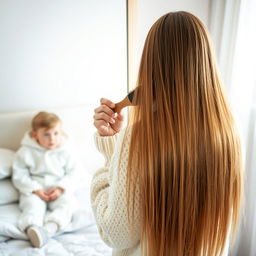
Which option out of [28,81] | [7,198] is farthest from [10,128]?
[7,198]

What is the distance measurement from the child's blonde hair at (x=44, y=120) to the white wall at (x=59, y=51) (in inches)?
7.4

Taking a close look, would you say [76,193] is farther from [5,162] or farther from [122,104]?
[122,104]

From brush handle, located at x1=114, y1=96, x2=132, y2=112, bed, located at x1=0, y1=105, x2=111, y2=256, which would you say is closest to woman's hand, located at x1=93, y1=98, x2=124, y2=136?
brush handle, located at x1=114, y1=96, x2=132, y2=112

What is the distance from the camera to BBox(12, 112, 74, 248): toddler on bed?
64.4 inches

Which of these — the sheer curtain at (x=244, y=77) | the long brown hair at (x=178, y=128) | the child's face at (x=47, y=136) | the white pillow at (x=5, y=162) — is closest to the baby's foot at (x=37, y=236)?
the white pillow at (x=5, y=162)

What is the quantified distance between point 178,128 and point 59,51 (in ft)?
4.96

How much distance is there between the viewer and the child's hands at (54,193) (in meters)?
1.76

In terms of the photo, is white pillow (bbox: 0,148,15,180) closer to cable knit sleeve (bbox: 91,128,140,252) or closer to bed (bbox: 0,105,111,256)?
bed (bbox: 0,105,111,256)

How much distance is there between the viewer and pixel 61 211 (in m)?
1.63

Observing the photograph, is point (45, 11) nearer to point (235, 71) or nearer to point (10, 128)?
point (10, 128)

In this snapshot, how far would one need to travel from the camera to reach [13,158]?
1852mm

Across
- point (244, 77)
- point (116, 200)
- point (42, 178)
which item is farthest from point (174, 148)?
point (42, 178)

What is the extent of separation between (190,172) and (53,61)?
154 cm

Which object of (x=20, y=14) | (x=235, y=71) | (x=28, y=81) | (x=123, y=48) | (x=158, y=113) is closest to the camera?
(x=158, y=113)
